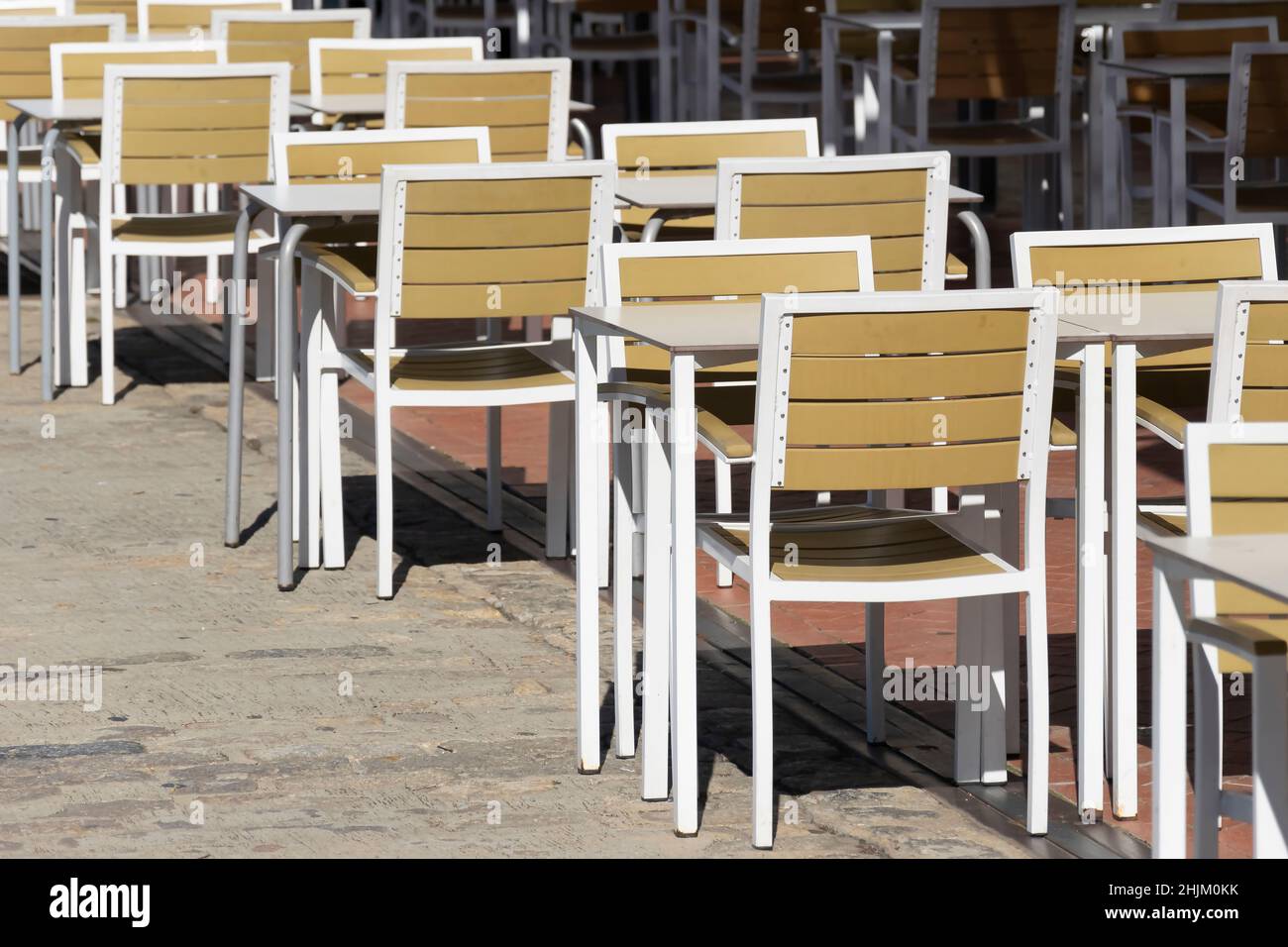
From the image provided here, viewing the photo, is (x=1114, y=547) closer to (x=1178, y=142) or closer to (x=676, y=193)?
(x=676, y=193)

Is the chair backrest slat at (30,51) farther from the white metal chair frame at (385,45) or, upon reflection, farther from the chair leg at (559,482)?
the chair leg at (559,482)

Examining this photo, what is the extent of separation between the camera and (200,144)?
24.2 ft

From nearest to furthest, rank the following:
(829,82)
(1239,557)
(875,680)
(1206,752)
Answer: (1239,557), (1206,752), (875,680), (829,82)

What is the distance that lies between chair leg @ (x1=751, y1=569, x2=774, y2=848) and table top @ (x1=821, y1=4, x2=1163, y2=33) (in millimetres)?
5676

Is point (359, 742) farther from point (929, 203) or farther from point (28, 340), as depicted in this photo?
point (28, 340)

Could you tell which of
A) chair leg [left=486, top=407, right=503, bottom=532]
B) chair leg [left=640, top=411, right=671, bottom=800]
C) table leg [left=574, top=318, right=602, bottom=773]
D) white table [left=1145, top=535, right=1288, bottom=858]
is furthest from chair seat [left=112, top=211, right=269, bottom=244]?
white table [left=1145, top=535, right=1288, bottom=858]

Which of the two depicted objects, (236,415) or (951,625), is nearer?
(951,625)

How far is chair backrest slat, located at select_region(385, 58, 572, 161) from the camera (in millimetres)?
7305

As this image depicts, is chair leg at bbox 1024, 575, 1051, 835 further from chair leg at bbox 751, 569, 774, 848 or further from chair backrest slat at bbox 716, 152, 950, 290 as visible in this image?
chair backrest slat at bbox 716, 152, 950, 290

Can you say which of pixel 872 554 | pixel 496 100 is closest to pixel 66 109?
pixel 496 100

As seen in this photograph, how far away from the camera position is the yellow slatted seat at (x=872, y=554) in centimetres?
386

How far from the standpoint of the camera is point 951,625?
5.34 m

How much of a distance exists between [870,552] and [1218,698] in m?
1.15
